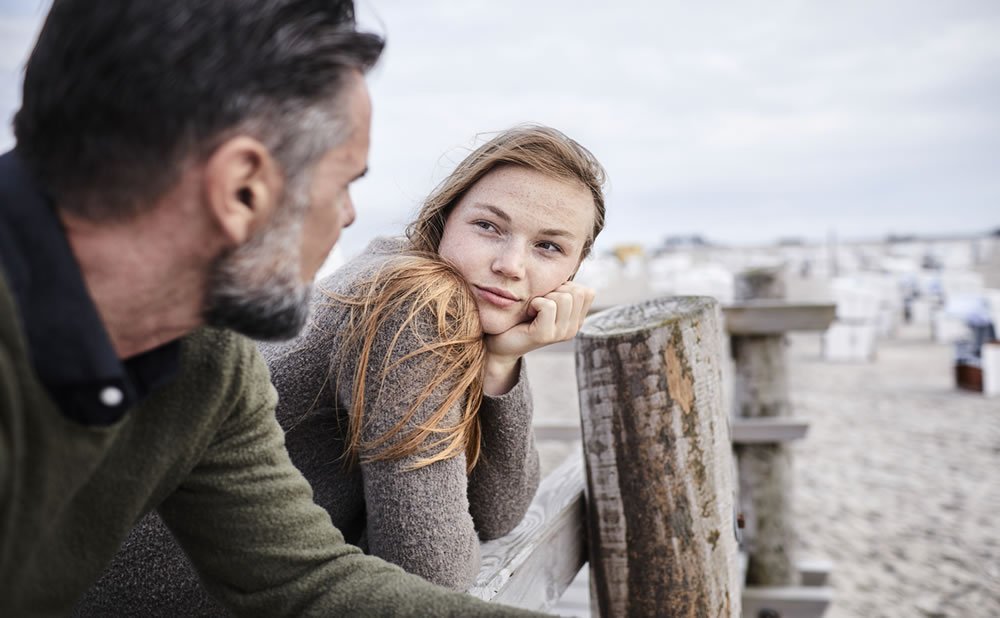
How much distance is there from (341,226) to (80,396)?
39 centimetres

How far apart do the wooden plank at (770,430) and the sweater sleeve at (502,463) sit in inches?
96.6

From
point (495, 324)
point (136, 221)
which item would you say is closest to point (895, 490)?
point (495, 324)

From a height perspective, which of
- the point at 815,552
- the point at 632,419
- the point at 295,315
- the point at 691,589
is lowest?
the point at 815,552

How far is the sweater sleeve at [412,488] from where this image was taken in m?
1.45

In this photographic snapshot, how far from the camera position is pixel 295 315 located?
1038 mm

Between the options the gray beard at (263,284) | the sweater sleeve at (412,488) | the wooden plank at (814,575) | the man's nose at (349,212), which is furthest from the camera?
the wooden plank at (814,575)

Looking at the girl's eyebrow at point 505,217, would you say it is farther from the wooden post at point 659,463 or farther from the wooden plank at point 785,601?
the wooden plank at point 785,601

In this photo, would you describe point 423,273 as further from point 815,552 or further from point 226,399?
point 815,552

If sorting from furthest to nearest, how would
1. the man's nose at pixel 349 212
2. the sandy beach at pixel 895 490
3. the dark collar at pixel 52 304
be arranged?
1. the sandy beach at pixel 895 490
2. the man's nose at pixel 349 212
3. the dark collar at pixel 52 304

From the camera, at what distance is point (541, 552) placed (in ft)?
5.37

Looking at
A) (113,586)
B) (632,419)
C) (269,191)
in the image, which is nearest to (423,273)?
(632,419)

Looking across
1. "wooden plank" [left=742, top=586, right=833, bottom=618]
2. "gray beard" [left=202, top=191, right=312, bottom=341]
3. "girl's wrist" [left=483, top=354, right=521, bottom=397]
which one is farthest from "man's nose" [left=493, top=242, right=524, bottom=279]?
"wooden plank" [left=742, top=586, right=833, bottom=618]

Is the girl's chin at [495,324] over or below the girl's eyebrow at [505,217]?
below

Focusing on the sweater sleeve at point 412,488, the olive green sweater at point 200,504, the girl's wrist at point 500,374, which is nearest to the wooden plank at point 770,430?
the girl's wrist at point 500,374
